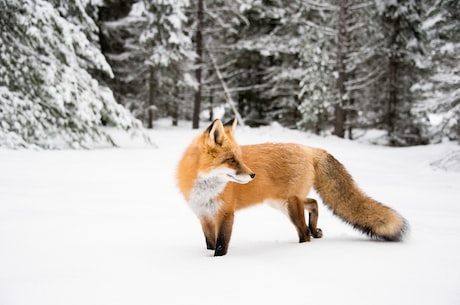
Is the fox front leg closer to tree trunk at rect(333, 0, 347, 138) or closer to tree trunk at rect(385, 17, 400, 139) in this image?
tree trunk at rect(333, 0, 347, 138)

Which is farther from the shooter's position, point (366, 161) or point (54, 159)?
point (366, 161)

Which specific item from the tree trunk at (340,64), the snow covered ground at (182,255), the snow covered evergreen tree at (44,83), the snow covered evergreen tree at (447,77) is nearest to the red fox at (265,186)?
the snow covered ground at (182,255)

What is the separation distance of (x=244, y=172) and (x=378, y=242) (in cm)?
146

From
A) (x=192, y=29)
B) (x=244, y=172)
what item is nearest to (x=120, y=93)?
(x=192, y=29)

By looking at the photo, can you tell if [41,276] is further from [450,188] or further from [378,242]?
[450,188]

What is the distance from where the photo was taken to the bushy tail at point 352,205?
337 centimetres

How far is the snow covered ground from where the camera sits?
2.23 m

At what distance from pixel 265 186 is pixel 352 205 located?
889mm

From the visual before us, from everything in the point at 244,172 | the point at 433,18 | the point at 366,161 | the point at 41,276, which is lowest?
the point at 366,161

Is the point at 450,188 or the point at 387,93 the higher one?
the point at 387,93

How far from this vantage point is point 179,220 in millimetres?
4605

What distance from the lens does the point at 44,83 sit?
10289 mm

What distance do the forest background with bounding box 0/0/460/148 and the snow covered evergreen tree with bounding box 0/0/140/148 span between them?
0.10 ft

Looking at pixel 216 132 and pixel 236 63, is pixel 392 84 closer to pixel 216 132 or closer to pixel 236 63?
pixel 236 63
